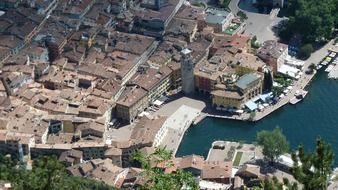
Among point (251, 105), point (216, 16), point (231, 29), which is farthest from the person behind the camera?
point (216, 16)

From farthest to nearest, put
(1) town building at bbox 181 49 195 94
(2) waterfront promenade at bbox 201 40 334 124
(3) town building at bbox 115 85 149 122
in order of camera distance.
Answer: (1) town building at bbox 181 49 195 94 → (2) waterfront promenade at bbox 201 40 334 124 → (3) town building at bbox 115 85 149 122

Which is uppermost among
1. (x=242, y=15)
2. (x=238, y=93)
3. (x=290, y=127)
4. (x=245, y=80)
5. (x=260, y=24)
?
(x=242, y=15)

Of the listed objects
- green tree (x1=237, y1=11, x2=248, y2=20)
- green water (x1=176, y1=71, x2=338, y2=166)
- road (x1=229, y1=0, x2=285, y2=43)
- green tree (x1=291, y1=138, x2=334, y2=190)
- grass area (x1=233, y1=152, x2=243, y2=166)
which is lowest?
grass area (x1=233, y1=152, x2=243, y2=166)

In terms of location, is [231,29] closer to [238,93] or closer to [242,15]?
[242,15]

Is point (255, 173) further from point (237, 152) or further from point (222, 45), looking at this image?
point (222, 45)

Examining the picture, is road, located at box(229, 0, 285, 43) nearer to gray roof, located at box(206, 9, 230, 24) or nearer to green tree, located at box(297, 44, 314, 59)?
gray roof, located at box(206, 9, 230, 24)

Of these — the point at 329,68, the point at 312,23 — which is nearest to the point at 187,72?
the point at 329,68

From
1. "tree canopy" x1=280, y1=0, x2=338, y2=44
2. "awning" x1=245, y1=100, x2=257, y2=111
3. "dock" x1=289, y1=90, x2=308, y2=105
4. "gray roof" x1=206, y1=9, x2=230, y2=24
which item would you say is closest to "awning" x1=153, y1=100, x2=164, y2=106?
"awning" x1=245, y1=100, x2=257, y2=111
